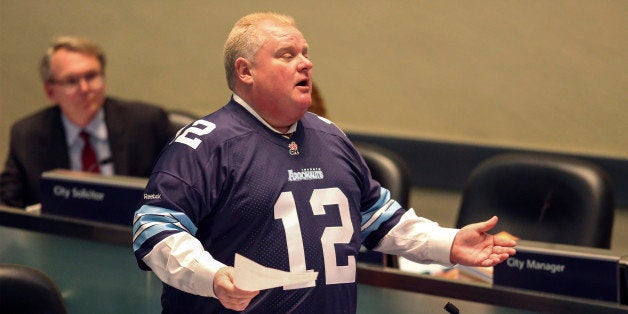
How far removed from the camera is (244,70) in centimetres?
220

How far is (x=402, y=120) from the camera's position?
492cm

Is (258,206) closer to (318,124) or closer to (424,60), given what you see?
(318,124)

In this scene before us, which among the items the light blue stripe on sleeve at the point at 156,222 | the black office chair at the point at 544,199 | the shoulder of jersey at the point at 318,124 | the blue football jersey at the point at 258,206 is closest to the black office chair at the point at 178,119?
the black office chair at the point at 544,199

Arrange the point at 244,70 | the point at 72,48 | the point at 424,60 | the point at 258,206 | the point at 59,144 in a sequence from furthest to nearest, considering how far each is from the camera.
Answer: the point at 424,60 → the point at 72,48 → the point at 59,144 → the point at 244,70 → the point at 258,206

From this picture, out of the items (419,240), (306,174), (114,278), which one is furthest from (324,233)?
(114,278)

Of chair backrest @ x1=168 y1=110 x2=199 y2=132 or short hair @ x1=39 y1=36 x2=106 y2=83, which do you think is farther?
chair backrest @ x1=168 y1=110 x2=199 y2=132

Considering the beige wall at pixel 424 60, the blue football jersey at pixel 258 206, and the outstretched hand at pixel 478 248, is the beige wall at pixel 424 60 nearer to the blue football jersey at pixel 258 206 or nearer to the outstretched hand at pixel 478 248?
the outstretched hand at pixel 478 248

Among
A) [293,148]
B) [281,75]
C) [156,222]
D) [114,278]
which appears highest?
[281,75]

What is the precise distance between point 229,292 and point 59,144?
7.66ft

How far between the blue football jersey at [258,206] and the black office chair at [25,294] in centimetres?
30

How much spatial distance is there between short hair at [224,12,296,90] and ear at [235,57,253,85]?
0.01 metres

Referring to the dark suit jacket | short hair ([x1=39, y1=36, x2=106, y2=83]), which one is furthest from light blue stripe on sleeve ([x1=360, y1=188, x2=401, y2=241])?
short hair ([x1=39, y1=36, x2=106, y2=83])

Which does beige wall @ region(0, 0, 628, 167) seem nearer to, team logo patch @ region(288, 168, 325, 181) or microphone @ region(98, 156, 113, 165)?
microphone @ region(98, 156, 113, 165)

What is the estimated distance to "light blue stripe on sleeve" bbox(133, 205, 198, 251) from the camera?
1992 mm
